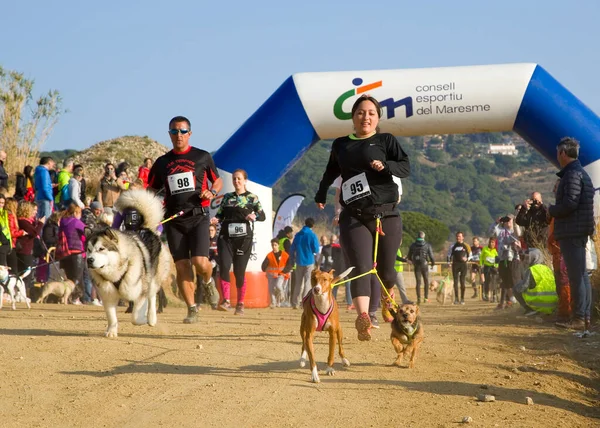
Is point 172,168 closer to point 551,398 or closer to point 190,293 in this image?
point 190,293

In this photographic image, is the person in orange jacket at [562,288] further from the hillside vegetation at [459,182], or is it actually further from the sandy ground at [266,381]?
the hillside vegetation at [459,182]

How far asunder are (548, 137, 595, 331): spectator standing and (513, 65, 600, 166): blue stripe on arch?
502 cm

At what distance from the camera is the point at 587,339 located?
9.77 m

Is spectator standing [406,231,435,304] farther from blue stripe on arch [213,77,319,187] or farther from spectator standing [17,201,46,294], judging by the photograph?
spectator standing [17,201,46,294]

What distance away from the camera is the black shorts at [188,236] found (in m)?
9.06

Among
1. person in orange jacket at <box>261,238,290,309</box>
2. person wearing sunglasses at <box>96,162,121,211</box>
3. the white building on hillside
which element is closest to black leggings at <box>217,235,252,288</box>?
person wearing sunglasses at <box>96,162,121,211</box>

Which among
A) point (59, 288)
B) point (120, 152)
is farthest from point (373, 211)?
point (120, 152)

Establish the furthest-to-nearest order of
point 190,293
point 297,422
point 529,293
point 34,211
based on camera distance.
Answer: point 34,211 → point 529,293 → point 190,293 → point 297,422

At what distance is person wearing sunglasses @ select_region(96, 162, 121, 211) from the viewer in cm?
1574

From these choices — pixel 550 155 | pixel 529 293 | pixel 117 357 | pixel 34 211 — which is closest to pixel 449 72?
pixel 550 155

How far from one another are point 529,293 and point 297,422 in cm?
765

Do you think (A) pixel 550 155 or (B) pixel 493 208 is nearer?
(A) pixel 550 155

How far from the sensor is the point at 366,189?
7.25 meters

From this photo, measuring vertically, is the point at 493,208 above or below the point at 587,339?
above
